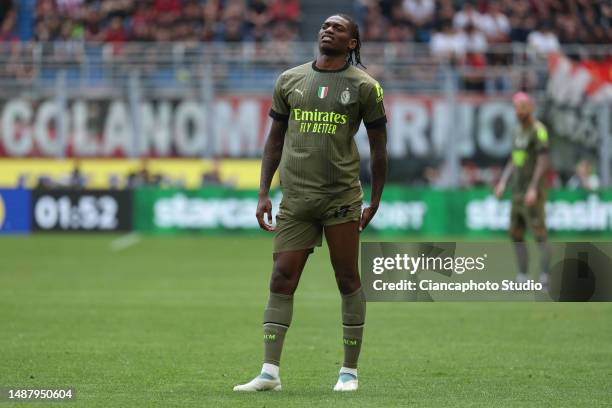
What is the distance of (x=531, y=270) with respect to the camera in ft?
28.6

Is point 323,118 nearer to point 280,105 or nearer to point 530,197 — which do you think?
point 280,105

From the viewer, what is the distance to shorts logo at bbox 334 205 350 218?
26.2 ft

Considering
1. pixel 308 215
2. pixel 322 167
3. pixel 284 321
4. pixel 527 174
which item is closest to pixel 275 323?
pixel 284 321

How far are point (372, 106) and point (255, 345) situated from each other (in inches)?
141

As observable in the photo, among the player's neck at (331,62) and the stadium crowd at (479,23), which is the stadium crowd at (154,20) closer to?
the stadium crowd at (479,23)

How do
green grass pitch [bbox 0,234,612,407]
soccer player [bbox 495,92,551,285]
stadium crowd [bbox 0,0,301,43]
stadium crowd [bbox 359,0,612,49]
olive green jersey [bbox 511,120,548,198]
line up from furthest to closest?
1. stadium crowd [bbox 0,0,301,43]
2. stadium crowd [bbox 359,0,612,49]
3. olive green jersey [bbox 511,120,548,198]
4. soccer player [bbox 495,92,551,285]
5. green grass pitch [bbox 0,234,612,407]

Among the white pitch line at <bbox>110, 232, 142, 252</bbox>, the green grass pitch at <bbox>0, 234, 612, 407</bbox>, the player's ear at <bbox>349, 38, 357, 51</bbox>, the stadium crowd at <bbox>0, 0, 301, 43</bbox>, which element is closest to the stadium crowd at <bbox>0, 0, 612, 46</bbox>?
the stadium crowd at <bbox>0, 0, 301, 43</bbox>

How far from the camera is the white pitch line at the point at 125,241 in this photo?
24.6 metres

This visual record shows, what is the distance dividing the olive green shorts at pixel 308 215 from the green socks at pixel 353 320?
16.4 inches

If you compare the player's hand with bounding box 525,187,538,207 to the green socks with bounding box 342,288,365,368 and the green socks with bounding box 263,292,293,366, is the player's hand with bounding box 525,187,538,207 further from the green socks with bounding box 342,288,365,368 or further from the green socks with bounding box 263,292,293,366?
the green socks with bounding box 263,292,293,366

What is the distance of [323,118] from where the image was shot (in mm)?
7883

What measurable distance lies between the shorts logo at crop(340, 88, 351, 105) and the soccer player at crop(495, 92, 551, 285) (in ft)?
26.1

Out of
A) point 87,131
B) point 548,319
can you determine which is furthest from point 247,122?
point 548,319

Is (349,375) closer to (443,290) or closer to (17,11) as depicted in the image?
(443,290)
